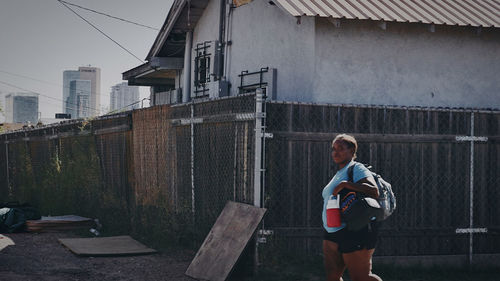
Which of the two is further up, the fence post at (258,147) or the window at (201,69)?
the window at (201,69)

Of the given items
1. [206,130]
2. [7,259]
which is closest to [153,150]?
[206,130]

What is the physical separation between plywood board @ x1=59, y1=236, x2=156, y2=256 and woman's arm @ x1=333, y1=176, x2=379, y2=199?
4793 millimetres

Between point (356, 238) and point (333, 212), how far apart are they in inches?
11.6

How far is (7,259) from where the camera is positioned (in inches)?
366

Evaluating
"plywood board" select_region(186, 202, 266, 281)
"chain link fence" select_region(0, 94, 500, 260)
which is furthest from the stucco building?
"plywood board" select_region(186, 202, 266, 281)

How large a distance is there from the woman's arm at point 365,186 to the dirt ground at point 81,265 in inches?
129

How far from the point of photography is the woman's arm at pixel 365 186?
18.8ft

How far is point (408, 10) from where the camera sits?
12.1 m

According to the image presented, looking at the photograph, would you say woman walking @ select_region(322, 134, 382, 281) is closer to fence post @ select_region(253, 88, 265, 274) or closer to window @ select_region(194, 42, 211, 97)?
fence post @ select_region(253, 88, 265, 274)

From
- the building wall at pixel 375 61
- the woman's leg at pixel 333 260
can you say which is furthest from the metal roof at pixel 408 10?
the woman's leg at pixel 333 260

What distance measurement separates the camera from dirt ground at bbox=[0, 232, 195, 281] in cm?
834

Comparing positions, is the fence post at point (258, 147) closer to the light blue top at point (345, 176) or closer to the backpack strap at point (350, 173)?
the light blue top at point (345, 176)

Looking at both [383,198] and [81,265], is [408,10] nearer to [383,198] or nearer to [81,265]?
[383,198]

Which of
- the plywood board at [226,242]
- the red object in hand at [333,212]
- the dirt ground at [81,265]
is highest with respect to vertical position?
the red object in hand at [333,212]
